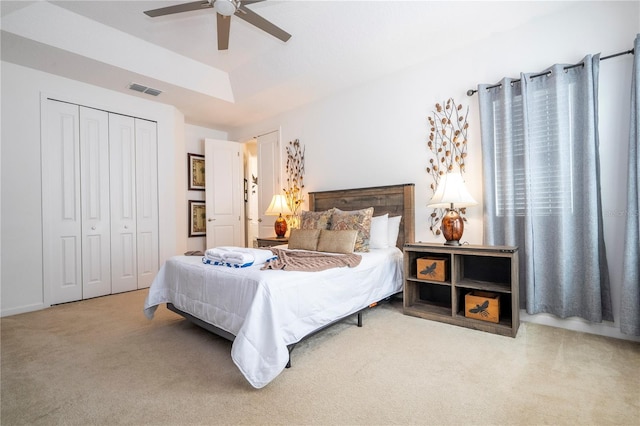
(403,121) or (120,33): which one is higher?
(120,33)

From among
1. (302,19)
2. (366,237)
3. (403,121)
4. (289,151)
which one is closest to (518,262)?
(366,237)

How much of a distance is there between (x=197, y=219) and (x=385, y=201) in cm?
341

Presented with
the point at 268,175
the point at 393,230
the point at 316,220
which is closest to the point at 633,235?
the point at 393,230

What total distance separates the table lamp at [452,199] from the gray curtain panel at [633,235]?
99 cm

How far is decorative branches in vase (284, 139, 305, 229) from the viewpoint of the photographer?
4719mm

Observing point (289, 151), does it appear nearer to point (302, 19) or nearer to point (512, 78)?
point (302, 19)

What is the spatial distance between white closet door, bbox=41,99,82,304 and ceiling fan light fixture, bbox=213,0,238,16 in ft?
8.62

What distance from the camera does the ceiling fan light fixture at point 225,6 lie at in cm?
229

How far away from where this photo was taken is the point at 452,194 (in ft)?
8.97

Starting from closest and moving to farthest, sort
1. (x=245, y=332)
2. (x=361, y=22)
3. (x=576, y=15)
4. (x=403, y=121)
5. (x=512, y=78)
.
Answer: (x=245, y=332) → (x=576, y=15) → (x=512, y=78) → (x=361, y=22) → (x=403, y=121)

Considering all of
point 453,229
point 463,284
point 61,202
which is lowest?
point 463,284

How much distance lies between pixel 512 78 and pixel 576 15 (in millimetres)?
594

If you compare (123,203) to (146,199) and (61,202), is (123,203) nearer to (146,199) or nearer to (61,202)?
(146,199)

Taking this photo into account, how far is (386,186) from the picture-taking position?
3676 mm
